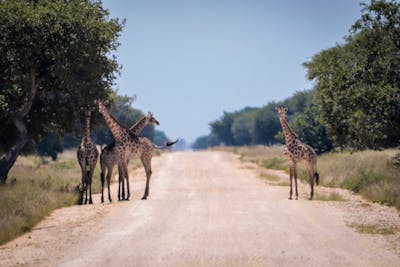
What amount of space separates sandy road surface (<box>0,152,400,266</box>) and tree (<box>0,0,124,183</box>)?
19.7 ft

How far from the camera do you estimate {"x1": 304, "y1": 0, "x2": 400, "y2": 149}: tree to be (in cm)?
2298

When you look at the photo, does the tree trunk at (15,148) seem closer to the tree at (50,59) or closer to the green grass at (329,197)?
the tree at (50,59)

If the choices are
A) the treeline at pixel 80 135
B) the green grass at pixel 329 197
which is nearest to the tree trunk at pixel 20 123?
the treeline at pixel 80 135

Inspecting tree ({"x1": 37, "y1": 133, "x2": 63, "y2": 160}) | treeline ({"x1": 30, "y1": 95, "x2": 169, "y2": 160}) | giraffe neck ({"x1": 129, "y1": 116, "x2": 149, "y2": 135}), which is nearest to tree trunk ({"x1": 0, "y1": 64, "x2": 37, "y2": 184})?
treeline ({"x1": 30, "y1": 95, "x2": 169, "y2": 160})

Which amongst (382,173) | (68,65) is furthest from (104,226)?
(382,173)

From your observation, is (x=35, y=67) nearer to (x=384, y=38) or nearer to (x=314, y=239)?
(x=384, y=38)

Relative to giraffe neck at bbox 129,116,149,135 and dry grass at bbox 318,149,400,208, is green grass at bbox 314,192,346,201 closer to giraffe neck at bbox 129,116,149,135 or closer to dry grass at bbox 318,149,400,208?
dry grass at bbox 318,149,400,208

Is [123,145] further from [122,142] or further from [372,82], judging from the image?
[372,82]

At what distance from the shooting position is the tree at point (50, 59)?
75.6 ft

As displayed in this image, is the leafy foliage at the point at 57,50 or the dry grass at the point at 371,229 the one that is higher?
the leafy foliage at the point at 57,50

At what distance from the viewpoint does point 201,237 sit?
1313 centimetres

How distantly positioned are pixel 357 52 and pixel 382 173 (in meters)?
5.11

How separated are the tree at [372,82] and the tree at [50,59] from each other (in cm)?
939

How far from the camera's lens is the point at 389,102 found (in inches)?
896
